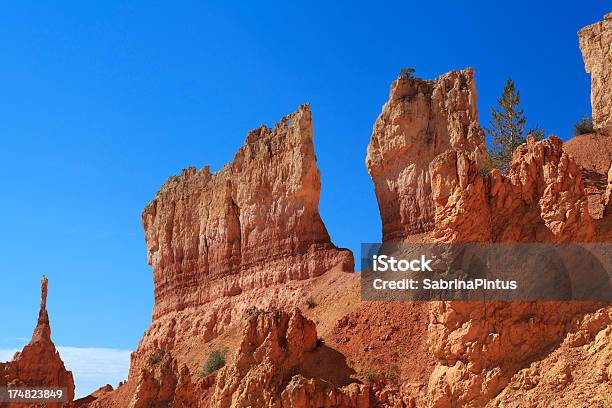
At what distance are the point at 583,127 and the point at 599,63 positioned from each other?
508 centimetres

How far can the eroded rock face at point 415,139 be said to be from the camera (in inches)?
1917

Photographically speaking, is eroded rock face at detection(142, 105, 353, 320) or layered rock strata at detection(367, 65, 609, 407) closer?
layered rock strata at detection(367, 65, 609, 407)

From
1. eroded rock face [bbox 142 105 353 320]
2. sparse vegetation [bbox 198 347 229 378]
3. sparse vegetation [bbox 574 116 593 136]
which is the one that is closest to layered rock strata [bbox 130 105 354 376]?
eroded rock face [bbox 142 105 353 320]

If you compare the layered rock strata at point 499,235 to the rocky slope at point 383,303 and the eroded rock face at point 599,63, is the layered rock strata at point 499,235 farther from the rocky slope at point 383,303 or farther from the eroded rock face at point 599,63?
the eroded rock face at point 599,63

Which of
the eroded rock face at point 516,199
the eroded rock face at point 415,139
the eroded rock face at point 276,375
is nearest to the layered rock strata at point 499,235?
the eroded rock face at point 516,199

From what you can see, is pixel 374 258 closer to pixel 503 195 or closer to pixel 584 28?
pixel 584 28

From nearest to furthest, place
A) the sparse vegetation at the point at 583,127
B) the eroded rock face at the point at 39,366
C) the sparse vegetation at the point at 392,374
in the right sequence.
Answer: the sparse vegetation at the point at 392,374 < the sparse vegetation at the point at 583,127 < the eroded rock face at the point at 39,366

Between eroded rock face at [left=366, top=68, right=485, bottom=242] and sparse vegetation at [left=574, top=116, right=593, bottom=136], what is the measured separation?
20.2ft

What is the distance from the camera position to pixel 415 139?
1981 inches

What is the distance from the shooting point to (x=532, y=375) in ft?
71.8

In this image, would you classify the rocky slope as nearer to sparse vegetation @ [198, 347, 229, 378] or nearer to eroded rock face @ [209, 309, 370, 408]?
eroded rock face @ [209, 309, 370, 408]

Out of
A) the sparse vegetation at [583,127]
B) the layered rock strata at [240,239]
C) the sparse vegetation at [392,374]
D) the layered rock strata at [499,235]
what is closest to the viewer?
the layered rock strata at [499,235]

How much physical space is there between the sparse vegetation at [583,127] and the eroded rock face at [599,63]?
744 millimetres

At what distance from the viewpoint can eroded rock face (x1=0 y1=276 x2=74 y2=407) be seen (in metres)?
58.0
